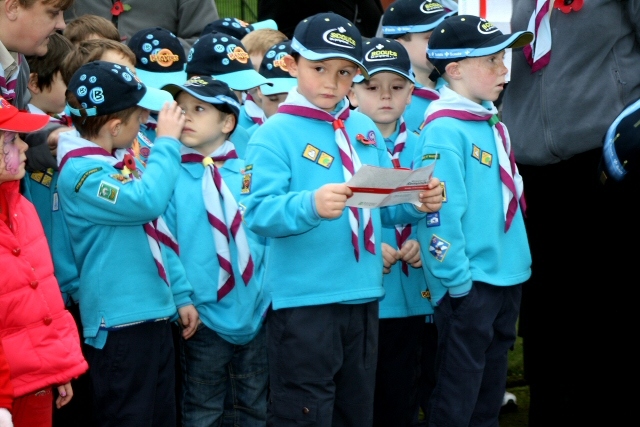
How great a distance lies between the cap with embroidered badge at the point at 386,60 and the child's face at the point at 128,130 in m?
1.16

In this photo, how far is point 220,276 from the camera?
4660 millimetres

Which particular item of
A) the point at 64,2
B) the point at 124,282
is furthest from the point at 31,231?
the point at 64,2

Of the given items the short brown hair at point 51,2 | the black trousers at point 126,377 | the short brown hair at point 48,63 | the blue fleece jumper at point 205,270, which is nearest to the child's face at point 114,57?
the short brown hair at point 48,63

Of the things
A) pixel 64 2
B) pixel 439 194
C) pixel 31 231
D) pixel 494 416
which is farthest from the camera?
pixel 494 416

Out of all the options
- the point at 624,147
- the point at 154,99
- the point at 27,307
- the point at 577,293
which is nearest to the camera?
the point at 624,147

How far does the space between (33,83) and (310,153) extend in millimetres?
1686

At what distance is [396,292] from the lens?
16.3 feet

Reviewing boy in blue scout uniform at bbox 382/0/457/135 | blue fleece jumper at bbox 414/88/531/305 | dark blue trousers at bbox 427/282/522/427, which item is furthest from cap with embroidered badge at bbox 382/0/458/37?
dark blue trousers at bbox 427/282/522/427

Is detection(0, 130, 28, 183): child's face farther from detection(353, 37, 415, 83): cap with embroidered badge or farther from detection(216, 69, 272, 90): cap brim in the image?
detection(353, 37, 415, 83): cap with embroidered badge

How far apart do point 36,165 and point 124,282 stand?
76 centimetres

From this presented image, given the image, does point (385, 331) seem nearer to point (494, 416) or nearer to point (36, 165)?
point (494, 416)

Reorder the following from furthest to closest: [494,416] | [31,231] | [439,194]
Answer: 1. [494,416]
2. [439,194]
3. [31,231]

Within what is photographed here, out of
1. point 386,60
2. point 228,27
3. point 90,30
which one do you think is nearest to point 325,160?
point 386,60

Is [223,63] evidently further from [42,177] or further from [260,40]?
[42,177]
